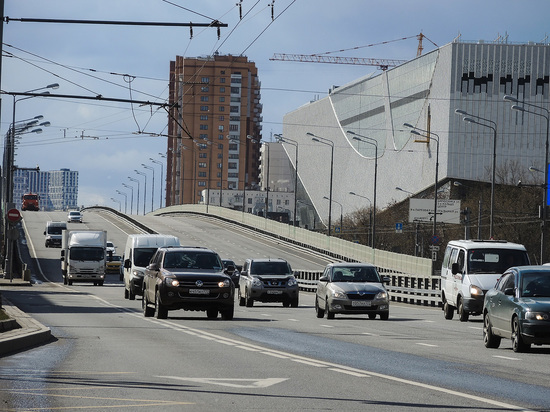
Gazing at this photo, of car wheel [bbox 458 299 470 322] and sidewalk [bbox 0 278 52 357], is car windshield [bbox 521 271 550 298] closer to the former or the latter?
sidewalk [bbox 0 278 52 357]

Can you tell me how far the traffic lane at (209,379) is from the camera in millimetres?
10594

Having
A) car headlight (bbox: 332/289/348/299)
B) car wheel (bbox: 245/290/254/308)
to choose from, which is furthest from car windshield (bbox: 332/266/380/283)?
car wheel (bbox: 245/290/254/308)

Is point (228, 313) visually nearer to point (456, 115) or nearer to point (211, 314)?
point (211, 314)

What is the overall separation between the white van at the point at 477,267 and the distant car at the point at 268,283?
8677 millimetres

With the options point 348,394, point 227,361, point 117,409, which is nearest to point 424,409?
point 348,394

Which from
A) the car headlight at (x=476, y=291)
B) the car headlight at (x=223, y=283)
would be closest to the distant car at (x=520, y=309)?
the car headlight at (x=223, y=283)

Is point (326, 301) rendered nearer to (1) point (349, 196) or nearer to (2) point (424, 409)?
(2) point (424, 409)

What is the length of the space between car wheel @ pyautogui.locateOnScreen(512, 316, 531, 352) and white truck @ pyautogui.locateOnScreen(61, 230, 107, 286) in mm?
44883

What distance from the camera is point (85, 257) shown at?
61.8 metres

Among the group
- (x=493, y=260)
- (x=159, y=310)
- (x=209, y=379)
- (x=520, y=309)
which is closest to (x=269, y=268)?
(x=493, y=260)

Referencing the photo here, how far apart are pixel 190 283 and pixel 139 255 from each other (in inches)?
629

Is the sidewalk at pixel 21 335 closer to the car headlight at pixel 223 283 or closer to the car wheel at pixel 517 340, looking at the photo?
the car headlight at pixel 223 283

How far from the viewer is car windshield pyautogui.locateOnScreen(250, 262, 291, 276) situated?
39469 mm

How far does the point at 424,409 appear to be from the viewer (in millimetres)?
10109
